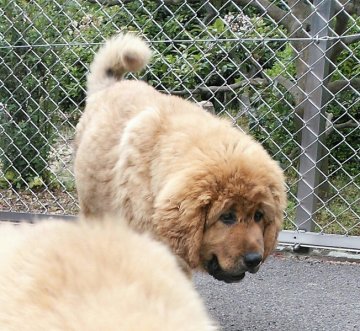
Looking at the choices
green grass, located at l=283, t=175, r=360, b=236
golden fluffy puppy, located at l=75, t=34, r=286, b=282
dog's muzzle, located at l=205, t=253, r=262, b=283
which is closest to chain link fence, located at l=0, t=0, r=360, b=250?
green grass, located at l=283, t=175, r=360, b=236

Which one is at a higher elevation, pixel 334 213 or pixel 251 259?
pixel 251 259

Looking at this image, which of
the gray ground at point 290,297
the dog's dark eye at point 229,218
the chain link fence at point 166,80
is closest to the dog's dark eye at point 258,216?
the dog's dark eye at point 229,218

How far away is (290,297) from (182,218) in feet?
3.05

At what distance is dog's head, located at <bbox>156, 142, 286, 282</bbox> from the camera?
8.21 feet

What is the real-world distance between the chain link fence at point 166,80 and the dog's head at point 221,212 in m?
1.40

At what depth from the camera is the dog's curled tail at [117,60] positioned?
11.6ft

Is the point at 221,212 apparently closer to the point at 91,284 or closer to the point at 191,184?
the point at 191,184

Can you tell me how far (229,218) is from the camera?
2.58 meters

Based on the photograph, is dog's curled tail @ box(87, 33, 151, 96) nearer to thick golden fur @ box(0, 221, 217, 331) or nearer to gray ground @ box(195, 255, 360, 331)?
gray ground @ box(195, 255, 360, 331)

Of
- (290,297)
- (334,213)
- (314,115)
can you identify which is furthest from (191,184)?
(334,213)

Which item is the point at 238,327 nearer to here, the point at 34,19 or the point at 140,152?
the point at 140,152

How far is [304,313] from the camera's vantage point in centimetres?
296

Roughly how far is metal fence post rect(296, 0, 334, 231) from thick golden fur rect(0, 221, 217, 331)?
280 cm

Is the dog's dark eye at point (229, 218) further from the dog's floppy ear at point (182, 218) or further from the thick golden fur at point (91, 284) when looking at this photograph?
the thick golden fur at point (91, 284)
